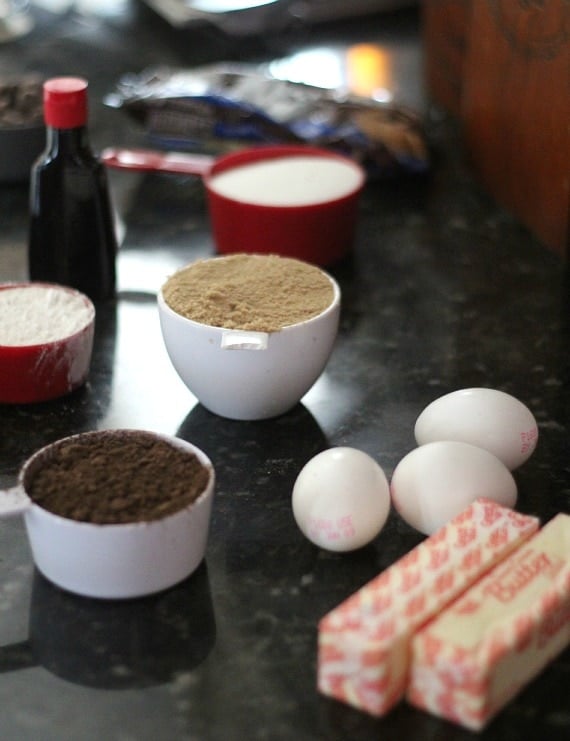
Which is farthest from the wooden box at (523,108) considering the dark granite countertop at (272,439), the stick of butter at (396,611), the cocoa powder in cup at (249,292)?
the stick of butter at (396,611)

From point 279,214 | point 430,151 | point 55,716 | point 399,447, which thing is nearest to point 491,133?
point 430,151

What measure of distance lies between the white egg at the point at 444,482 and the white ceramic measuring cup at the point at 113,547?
159 millimetres

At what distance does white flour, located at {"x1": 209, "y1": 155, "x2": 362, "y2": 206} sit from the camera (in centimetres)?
142

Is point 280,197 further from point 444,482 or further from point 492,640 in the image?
point 492,640

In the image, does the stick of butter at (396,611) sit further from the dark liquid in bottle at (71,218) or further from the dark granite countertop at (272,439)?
the dark liquid in bottle at (71,218)

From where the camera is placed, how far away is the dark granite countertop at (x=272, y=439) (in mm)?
768

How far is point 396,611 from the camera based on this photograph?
75 centimetres

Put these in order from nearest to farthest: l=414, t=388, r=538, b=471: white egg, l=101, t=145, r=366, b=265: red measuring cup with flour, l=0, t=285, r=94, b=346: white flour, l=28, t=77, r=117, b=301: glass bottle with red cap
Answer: l=414, t=388, r=538, b=471: white egg
l=0, t=285, r=94, b=346: white flour
l=28, t=77, r=117, b=301: glass bottle with red cap
l=101, t=145, r=366, b=265: red measuring cup with flour

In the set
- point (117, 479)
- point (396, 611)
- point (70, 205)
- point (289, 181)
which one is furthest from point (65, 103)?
point (396, 611)

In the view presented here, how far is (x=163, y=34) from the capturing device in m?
2.29

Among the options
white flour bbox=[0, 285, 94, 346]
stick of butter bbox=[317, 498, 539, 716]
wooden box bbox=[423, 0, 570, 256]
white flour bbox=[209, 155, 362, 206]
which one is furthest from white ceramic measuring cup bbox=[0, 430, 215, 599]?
wooden box bbox=[423, 0, 570, 256]

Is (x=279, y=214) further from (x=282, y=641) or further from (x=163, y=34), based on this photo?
(x=163, y=34)

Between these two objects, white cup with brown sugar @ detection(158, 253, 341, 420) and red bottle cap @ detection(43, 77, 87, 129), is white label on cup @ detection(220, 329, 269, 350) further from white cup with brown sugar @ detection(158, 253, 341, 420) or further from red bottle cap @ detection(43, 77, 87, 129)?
red bottle cap @ detection(43, 77, 87, 129)

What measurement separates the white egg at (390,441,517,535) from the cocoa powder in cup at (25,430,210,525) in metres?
0.16
